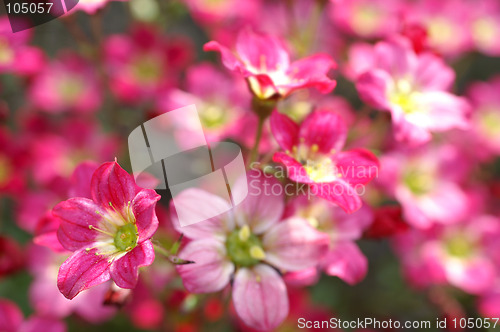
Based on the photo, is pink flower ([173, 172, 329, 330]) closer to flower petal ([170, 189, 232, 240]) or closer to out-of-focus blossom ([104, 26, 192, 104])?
flower petal ([170, 189, 232, 240])

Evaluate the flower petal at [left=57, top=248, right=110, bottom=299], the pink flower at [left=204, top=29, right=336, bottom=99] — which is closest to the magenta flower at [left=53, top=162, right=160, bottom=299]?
the flower petal at [left=57, top=248, right=110, bottom=299]

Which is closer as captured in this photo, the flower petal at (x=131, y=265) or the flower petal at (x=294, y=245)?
the flower petal at (x=131, y=265)

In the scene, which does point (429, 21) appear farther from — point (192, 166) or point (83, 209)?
point (83, 209)

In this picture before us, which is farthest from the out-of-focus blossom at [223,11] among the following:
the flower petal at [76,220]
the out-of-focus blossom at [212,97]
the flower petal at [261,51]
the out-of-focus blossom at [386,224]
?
the flower petal at [76,220]

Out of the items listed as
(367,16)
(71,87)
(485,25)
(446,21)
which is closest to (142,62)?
(71,87)

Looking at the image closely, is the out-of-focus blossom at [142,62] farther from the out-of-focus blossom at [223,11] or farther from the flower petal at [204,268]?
the flower petal at [204,268]

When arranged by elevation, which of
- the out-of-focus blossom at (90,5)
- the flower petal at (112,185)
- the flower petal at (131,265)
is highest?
the out-of-focus blossom at (90,5)

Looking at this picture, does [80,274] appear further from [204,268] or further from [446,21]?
[446,21]
